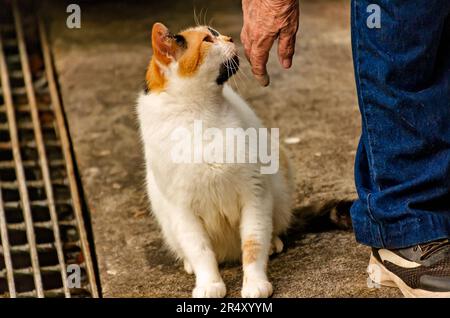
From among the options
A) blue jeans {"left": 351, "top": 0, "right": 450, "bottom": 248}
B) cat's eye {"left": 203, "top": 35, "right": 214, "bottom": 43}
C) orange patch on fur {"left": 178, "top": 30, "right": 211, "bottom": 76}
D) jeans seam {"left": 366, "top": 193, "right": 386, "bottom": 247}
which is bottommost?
jeans seam {"left": 366, "top": 193, "right": 386, "bottom": 247}

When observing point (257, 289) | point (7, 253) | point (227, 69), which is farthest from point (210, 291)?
point (7, 253)

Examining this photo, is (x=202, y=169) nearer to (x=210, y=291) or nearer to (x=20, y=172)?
(x=210, y=291)

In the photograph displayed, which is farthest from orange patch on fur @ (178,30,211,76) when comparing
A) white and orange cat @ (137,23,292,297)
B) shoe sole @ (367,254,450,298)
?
shoe sole @ (367,254,450,298)

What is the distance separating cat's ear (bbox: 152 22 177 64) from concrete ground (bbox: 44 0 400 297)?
703mm

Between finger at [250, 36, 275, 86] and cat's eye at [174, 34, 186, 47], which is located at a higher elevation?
cat's eye at [174, 34, 186, 47]

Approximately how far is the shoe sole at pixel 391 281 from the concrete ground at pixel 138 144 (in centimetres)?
3

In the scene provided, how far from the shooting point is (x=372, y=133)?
2025 millimetres

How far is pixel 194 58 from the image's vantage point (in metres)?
2.27

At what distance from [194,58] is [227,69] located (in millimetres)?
102

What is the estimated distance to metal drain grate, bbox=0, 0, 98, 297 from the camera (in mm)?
2879

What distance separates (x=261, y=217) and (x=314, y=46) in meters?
2.25

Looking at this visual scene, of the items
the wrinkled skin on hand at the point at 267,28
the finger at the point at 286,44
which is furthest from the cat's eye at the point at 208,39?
the finger at the point at 286,44

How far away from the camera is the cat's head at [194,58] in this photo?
2268 millimetres

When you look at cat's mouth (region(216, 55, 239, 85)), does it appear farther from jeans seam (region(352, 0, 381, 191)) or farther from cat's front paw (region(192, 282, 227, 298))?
cat's front paw (region(192, 282, 227, 298))
